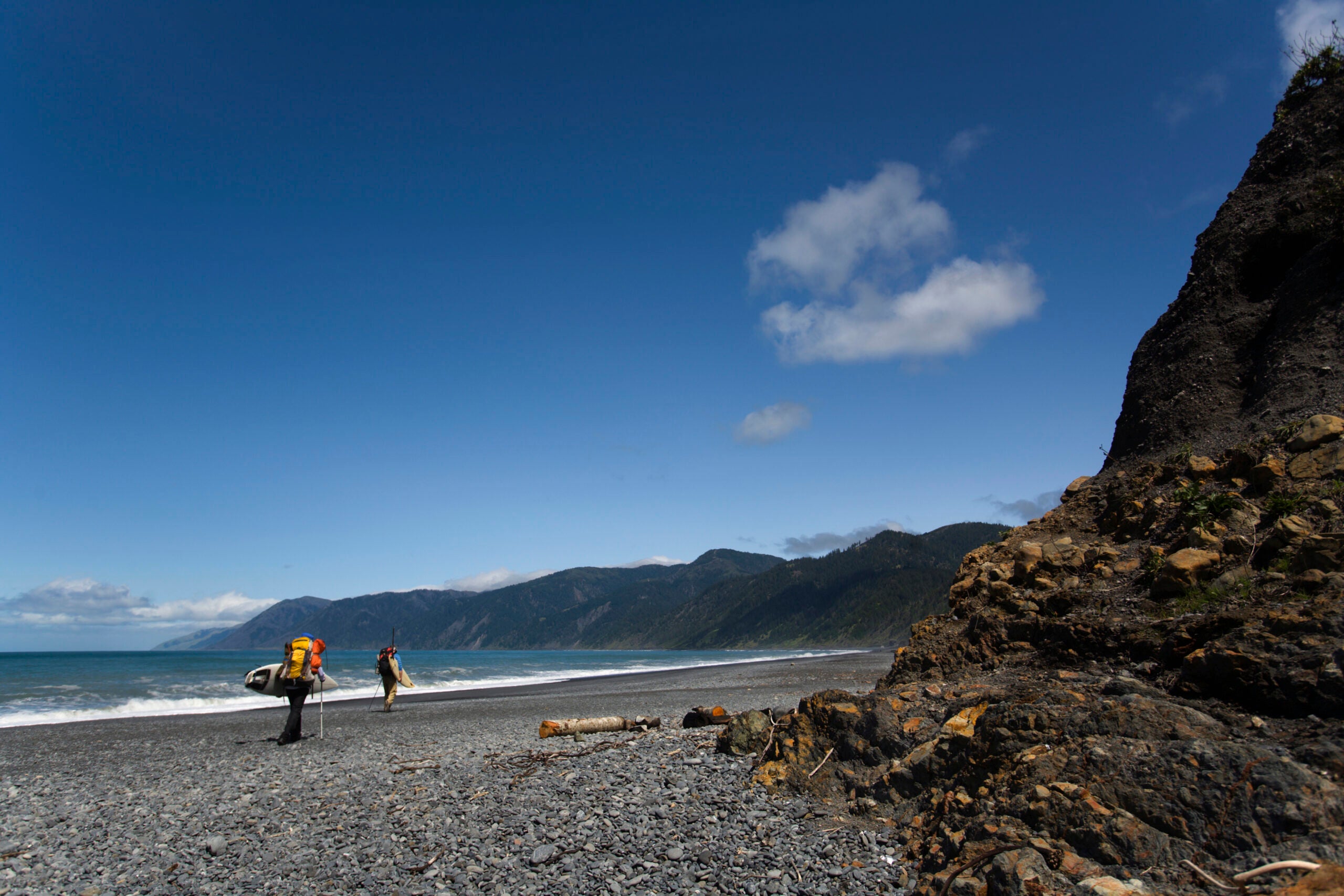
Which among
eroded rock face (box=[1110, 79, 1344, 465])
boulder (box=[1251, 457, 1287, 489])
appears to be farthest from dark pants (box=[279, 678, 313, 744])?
eroded rock face (box=[1110, 79, 1344, 465])

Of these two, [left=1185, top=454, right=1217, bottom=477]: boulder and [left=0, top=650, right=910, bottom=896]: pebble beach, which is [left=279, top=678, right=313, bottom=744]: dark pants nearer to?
[left=0, top=650, right=910, bottom=896]: pebble beach

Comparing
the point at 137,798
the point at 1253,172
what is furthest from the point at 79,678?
the point at 1253,172

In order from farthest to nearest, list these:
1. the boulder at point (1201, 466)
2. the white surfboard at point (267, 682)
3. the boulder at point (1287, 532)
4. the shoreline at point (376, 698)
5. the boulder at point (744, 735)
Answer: the shoreline at point (376, 698)
the white surfboard at point (267, 682)
the boulder at point (744, 735)
the boulder at point (1201, 466)
the boulder at point (1287, 532)

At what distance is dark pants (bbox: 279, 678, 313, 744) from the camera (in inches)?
575

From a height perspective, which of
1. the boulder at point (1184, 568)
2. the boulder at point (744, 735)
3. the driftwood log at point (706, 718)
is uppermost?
the boulder at point (1184, 568)

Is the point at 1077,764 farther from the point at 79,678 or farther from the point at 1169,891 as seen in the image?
the point at 79,678

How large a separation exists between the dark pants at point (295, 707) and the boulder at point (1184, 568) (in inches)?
611

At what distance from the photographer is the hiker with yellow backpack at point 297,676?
1446 cm

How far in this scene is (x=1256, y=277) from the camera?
1254cm

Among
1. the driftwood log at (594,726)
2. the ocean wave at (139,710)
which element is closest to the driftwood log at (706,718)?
the driftwood log at (594,726)

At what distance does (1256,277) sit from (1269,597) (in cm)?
912

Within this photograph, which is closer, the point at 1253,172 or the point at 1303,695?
the point at 1303,695

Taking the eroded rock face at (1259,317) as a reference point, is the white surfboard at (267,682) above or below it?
below

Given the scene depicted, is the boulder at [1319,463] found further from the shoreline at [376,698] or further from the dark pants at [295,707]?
the shoreline at [376,698]
